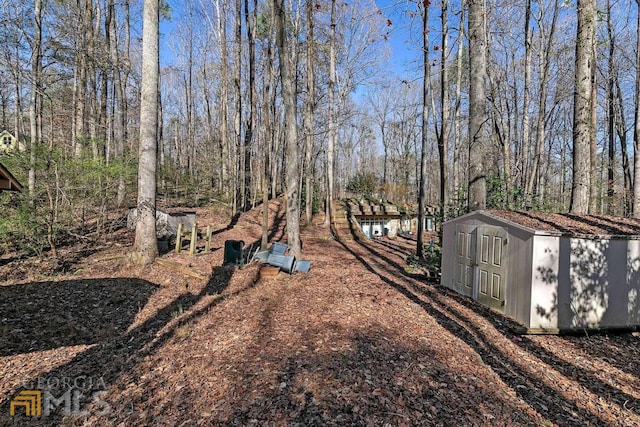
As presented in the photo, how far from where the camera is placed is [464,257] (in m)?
7.86

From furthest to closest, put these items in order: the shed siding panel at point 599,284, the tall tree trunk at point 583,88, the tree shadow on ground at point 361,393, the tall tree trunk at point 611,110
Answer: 1. the tall tree trunk at point 611,110
2. the tall tree trunk at point 583,88
3. the shed siding panel at point 599,284
4. the tree shadow on ground at point 361,393

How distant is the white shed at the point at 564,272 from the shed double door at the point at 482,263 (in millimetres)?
22

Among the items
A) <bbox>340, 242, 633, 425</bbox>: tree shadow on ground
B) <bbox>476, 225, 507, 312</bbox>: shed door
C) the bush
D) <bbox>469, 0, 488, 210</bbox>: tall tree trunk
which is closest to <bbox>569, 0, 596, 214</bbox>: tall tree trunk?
<bbox>469, 0, 488, 210</bbox>: tall tree trunk

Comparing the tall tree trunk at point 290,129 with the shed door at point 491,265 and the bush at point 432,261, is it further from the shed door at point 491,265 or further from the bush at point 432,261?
the shed door at point 491,265

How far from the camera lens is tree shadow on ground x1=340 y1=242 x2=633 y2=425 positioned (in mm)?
3480

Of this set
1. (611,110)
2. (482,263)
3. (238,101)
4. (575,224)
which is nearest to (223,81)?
(238,101)

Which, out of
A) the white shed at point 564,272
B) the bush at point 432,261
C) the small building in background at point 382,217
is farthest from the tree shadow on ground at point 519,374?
the small building in background at point 382,217

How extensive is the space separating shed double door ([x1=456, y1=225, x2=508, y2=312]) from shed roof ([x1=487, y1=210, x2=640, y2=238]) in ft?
1.67

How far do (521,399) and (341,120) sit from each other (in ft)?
52.5

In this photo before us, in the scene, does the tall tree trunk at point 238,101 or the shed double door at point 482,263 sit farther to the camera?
the tall tree trunk at point 238,101

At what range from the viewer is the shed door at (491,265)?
257 inches

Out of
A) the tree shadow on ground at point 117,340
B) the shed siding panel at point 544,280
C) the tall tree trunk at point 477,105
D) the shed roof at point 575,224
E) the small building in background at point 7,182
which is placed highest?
the tall tree trunk at point 477,105

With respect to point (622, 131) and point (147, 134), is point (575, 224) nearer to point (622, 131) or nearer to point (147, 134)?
point (147, 134)

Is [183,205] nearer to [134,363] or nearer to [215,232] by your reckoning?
[215,232]
